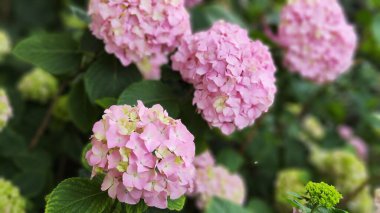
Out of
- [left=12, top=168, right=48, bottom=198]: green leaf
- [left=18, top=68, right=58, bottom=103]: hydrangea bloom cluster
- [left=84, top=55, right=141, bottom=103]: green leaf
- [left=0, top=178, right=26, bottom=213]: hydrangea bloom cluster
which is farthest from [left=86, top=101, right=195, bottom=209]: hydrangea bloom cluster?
[left=18, top=68, right=58, bottom=103]: hydrangea bloom cluster

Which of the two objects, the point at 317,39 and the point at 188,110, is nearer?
the point at 188,110

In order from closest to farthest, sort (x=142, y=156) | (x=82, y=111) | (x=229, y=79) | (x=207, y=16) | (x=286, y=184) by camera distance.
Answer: (x=142, y=156)
(x=229, y=79)
(x=82, y=111)
(x=286, y=184)
(x=207, y=16)

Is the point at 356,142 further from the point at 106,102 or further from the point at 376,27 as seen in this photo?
the point at 106,102

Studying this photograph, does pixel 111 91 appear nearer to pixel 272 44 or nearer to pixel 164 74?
pixel 164 74

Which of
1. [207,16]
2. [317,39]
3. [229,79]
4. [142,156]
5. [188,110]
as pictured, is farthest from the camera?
[207,16]

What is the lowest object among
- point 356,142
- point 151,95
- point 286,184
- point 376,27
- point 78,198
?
point 78,198

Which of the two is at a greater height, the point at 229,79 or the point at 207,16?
the point at 207,16

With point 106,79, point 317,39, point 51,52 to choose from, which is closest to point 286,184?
point 317,39
